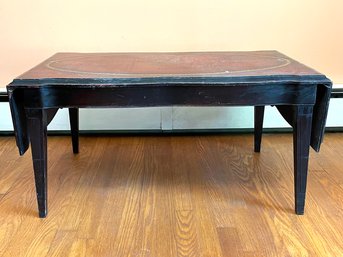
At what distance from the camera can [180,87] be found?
4.53ft

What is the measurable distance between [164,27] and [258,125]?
77 cm

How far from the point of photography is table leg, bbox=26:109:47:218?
1.39 metres

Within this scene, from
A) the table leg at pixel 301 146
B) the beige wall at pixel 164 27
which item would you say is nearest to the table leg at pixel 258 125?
the beige wall at pixel 164 27

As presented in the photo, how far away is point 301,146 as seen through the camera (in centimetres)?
146

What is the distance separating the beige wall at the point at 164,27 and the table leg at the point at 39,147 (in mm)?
947

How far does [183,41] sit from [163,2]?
244 mm

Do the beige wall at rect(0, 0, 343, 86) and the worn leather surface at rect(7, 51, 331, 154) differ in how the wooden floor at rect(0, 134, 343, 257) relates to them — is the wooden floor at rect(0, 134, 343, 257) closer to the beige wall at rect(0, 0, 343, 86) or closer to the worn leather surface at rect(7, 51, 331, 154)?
the worn leather surface at rect(7, 51, 331, 154)

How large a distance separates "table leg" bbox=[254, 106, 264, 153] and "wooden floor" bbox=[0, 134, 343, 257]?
5cm

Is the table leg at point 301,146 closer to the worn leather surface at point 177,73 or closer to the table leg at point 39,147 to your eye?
the worn leather surface at point 177,73

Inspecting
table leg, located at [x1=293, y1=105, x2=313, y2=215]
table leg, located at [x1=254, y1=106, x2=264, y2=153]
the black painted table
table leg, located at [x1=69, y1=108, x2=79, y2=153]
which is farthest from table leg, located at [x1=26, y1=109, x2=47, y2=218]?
table leg, located at [x1=254, y1=106, x2=264, y2=153]

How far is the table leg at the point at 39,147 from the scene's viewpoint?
1.39 metres

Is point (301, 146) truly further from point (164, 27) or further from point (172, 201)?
point (164, 27)

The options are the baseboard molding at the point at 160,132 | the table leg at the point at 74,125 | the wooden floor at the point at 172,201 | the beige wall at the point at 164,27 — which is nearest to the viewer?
the wooden floor at the point at 172,201

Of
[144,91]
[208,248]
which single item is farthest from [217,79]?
[208,248]
